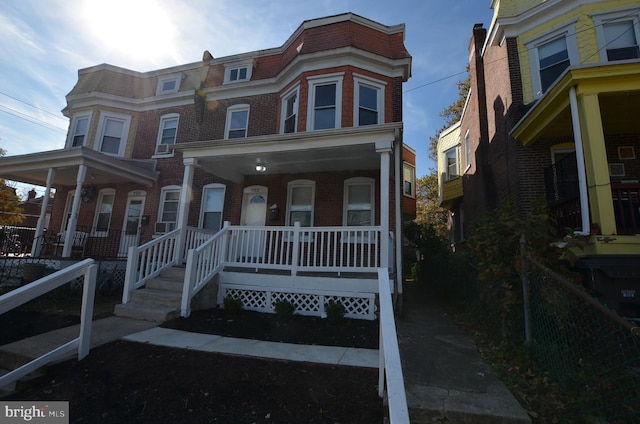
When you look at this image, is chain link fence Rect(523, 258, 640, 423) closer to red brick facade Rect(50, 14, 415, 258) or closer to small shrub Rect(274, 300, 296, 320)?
small shrub Rect(274, 300, 296, 320)

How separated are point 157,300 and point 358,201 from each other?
563 centimetres

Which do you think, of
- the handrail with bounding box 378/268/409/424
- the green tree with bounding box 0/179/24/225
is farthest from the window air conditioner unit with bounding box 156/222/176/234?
the green tree with bounding box 0/179/24/225

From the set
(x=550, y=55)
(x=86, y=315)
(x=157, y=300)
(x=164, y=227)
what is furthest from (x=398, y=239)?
(x=164, y=227)

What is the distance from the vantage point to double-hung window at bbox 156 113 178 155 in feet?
38.4

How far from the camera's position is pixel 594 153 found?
515 centimetres

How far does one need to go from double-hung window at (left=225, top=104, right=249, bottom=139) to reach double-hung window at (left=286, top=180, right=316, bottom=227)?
3293 mm

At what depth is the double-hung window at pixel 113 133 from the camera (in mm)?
12016

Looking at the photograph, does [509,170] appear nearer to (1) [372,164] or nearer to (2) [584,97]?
(2) [584,97]

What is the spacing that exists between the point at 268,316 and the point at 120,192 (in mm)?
9212

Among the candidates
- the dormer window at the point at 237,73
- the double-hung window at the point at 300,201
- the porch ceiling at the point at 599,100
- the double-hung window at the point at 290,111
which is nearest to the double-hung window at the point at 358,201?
the double-hung window at the point at 300,201

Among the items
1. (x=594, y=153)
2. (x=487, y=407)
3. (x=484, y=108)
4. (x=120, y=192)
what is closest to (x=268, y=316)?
(x=487, y=407)

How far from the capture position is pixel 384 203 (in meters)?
6.09

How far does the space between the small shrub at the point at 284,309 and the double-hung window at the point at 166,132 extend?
8845mm

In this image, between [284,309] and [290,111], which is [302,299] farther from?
[290,111]
